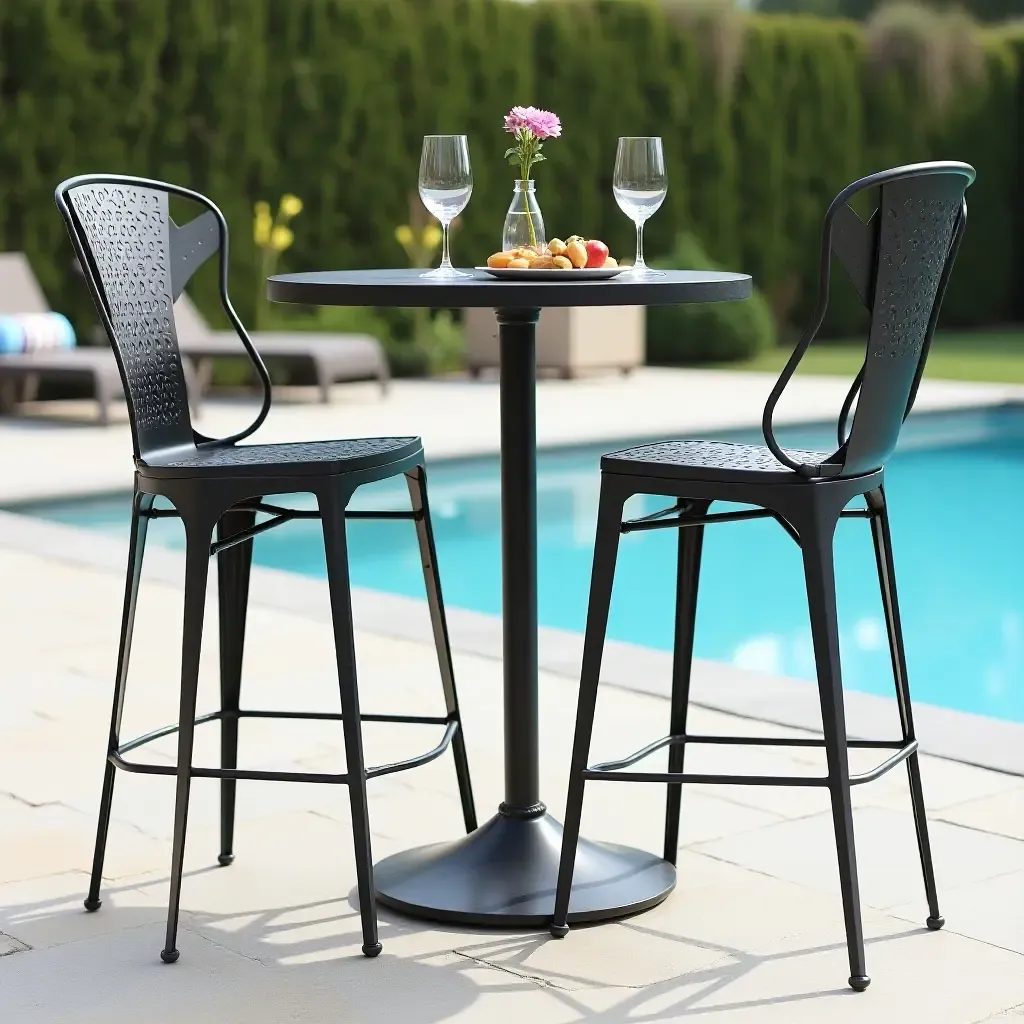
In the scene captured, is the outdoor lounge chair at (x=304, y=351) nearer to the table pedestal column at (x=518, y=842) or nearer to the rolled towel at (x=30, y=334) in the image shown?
the rolled towel at (x=30, y=334)

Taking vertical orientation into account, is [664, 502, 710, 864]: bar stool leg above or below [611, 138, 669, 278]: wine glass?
below

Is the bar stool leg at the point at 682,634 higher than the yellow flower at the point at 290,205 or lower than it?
lower

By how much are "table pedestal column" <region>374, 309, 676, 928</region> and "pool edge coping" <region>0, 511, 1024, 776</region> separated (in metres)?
0.99

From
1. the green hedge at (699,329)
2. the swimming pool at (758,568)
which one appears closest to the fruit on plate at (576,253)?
the swimming pool at (758,568)

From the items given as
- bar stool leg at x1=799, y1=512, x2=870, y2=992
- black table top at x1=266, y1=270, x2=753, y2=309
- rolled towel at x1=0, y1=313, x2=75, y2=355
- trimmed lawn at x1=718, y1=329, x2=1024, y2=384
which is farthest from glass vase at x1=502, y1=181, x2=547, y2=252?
trimmed lawn at x1=718, y1=329, x2=1024, y2=384

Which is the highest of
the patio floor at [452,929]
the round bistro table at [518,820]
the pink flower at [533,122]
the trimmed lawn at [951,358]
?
the pink flower at [533,122]

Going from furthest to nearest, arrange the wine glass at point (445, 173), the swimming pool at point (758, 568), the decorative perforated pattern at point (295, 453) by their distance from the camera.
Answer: the swimming pool at point (758, 568)
the wine glass at point (445, 173)
the decorative perforated pattern at point (295, 453)

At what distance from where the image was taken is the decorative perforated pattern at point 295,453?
8.65 feet

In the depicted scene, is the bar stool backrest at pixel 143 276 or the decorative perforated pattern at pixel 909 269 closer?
the decorative perforated pattern at pixel 909 269

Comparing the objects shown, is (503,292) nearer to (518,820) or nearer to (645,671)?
(518,820)

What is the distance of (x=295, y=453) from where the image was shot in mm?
2783

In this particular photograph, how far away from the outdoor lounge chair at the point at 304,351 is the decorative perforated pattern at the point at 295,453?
7.60 m

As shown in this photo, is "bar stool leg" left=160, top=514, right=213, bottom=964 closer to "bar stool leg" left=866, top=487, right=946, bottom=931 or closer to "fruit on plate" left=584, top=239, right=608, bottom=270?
"fruit on plate" left=584, top=239, right=608, bottom=270

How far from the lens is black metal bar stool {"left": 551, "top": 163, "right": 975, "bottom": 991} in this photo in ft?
8.05
